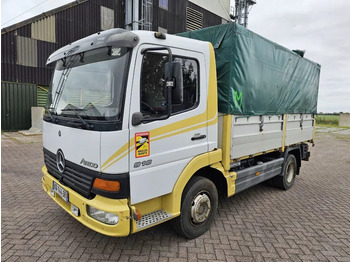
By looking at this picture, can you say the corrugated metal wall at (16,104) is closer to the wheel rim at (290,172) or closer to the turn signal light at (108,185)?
the turn signal light at (108,185)

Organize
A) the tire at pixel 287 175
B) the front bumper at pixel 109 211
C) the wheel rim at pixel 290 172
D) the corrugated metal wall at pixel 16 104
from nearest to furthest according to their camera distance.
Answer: the front bumper at pixel 109 211 → the tire at pixel 287 175 → the wheel rim at pixel 290 172 → the corrugated metal wall at pixel 16 104

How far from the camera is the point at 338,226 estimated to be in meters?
3.96

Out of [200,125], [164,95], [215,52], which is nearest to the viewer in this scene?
[164,95]

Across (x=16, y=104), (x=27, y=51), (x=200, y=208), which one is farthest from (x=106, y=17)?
(x=200, y=208)

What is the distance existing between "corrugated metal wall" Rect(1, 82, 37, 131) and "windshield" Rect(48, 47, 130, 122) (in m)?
12.3

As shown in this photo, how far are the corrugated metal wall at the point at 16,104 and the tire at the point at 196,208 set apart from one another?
13.7 m

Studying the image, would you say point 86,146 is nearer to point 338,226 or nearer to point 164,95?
point 164,95

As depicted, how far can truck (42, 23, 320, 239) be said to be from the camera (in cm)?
252

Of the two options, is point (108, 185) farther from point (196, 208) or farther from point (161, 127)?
point (196, 208)

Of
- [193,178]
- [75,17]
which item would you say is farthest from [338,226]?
[75,17]

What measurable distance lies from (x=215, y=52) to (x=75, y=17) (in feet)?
44.5

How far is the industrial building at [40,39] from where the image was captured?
1290 cm

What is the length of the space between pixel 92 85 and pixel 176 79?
3.23 feet

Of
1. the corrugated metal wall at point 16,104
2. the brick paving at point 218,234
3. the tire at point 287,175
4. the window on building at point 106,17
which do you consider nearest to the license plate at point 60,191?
the brick paving at point 218,234
